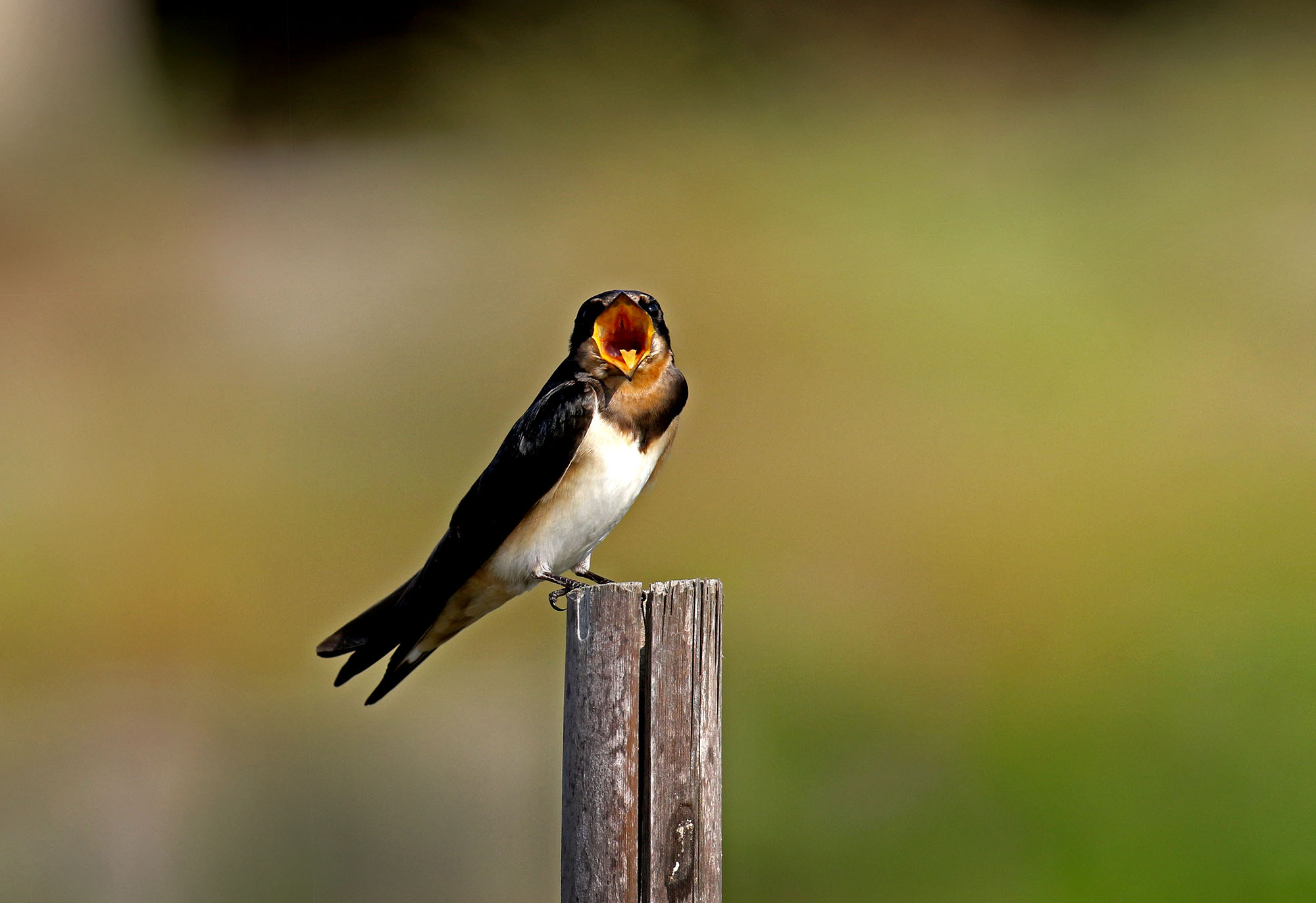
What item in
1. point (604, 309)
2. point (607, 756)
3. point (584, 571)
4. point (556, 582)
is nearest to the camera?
point (607, 756)

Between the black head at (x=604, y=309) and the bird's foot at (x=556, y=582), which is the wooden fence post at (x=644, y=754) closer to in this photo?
the bird's foot at (x=556, y=582)

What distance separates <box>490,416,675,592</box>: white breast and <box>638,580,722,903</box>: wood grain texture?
1.00 metres

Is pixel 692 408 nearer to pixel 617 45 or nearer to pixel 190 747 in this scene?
pixel 190 747

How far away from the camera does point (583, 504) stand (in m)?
3.18

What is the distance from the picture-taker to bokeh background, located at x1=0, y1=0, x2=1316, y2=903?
654 centimetres

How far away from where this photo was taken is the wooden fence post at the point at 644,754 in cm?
211

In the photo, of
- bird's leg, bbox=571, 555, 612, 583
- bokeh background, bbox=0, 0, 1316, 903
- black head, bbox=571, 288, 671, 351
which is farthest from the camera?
bokeh background, bbox=0, 0, 1316, 903

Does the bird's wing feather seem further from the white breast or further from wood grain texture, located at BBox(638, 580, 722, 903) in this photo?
wood grain texture, located at BBox(638, 580, 722, 903)

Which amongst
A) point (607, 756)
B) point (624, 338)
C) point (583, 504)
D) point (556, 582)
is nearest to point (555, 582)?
point (556, 582)

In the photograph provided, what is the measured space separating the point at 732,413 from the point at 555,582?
5729 millimetres

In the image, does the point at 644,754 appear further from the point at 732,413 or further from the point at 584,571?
the point at 732,413

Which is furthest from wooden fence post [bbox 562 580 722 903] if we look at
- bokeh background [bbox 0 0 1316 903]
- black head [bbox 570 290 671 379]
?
bokeh background [bbox 0 0 1316 903]

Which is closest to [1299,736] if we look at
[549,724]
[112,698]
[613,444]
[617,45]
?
[549,724]

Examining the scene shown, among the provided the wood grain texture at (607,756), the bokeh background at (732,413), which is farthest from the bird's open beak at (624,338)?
the bokeh background at (732,413)
